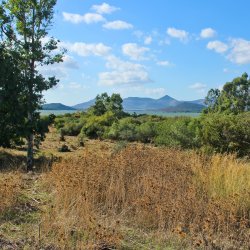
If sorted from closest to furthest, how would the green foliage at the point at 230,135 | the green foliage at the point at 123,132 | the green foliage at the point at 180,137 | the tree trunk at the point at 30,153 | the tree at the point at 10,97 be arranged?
the tree at the point at 10,97
the tree trunk at the point at 30,153
the green foliage at the point at 230,135
the green foliage at the point at 180,137
the green foliage at the point at 123,132

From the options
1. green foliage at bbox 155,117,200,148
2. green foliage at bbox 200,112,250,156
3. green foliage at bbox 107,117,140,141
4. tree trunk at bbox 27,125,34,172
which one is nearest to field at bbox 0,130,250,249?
tree trunk at bbox 27,125,34,172

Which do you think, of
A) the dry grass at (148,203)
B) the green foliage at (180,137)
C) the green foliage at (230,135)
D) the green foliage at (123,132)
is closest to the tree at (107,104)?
the green foliage at (123,132)

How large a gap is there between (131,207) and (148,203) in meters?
0.52

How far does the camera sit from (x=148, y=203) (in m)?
6.03

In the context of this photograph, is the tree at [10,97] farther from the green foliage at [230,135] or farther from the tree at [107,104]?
the tree at [107,104]

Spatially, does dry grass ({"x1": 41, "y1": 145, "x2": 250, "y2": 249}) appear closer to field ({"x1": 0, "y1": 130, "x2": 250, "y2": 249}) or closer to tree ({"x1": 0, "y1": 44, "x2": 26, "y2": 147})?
field ({"x1": 0, "y1": 130, "x2": 250, "y2": 249})

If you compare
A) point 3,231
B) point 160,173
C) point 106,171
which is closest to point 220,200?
point 160,173

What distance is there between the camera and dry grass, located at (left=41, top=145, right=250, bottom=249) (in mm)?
5160

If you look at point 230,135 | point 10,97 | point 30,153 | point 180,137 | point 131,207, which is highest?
point 10,97

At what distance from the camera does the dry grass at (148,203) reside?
516cm

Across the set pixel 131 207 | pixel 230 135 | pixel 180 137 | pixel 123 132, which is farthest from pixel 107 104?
pixel 131 207

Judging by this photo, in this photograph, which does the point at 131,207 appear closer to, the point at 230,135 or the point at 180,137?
the point at 230,135

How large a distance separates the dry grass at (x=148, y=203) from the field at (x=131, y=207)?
12 mm

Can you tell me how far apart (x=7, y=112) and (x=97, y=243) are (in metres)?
9.50
